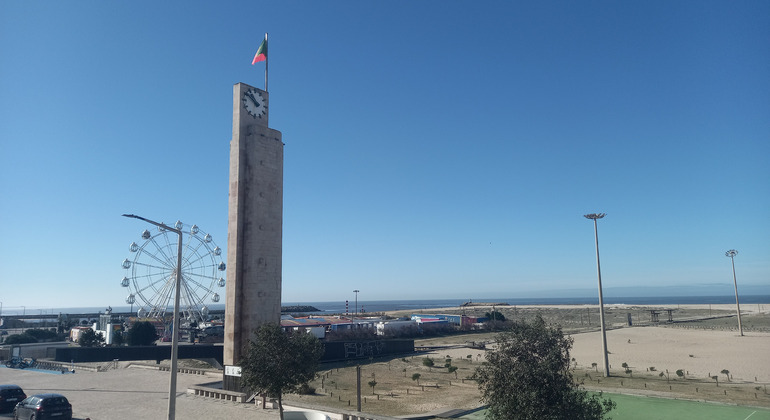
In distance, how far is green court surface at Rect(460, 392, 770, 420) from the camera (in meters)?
30.3

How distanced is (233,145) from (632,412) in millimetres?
35642

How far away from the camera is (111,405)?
3406 cm

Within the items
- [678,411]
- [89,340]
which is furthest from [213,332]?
[678,411]

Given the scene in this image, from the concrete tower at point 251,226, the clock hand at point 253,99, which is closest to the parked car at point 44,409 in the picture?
the concrete tower at point 251,226

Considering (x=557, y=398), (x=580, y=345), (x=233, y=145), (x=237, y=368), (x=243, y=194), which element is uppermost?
(x=233, y=145)

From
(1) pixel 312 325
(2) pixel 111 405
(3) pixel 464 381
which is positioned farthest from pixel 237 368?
(1) pixel 312 325

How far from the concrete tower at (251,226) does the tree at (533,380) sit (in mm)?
24045

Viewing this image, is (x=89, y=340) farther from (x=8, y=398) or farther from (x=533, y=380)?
(x=533, y=380)

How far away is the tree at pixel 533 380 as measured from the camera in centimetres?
1656

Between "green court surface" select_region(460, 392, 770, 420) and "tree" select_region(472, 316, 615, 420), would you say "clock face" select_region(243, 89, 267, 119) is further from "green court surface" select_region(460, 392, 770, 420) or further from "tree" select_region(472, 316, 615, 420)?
"tree" select_region(472, 316, 615, 420)

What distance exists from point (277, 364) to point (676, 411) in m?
26.8

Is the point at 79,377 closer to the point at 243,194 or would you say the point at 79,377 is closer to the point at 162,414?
the point at 162,414

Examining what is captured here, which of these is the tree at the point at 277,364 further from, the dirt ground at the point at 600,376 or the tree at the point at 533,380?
the tree at the point at 533,380

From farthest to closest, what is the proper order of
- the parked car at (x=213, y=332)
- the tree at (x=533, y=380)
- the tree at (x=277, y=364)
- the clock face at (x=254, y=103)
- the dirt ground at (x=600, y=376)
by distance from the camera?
1. the parked car at (x=213, y=332)
2. the clock face at (x=254, y=103)
3. the dirt ground at (x=600, y=376)
4. the tree at (x=277, y=364)
5. the tree at (x=533, y=380)
